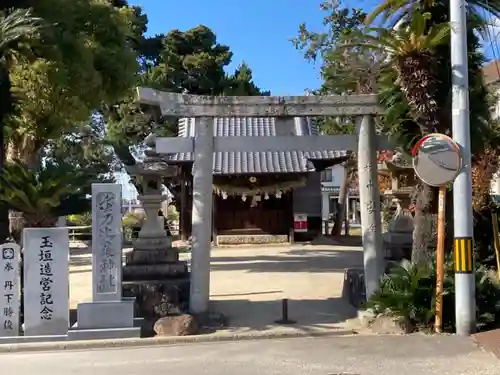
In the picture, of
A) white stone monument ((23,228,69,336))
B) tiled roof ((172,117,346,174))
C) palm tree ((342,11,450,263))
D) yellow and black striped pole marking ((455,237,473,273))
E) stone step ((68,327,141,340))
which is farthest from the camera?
tiled roof ((172,117,346,174))

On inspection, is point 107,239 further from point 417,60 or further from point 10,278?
point 417,60

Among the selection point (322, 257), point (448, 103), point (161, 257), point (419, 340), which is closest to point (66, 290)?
point (161, 257)

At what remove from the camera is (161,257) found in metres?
11.8

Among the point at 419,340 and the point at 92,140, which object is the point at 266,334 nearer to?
the point at 419,340

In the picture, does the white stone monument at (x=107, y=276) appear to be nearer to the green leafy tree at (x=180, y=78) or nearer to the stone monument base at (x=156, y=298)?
the stone monument base at (x=156, y=298)

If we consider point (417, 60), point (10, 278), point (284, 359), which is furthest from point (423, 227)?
point (10, 278)

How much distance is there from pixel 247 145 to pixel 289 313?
3280 millimetres

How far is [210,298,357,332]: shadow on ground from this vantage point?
10.1 meters

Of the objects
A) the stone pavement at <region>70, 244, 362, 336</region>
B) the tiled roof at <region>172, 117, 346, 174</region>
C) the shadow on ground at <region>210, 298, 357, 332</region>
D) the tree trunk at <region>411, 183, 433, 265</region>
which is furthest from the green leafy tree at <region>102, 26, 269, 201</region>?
the tree trunk at <region>411, 183, 433, 265</region>

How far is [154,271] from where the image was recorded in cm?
1152

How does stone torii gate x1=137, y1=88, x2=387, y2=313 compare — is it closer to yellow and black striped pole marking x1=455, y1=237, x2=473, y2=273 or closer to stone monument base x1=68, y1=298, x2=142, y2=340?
stone monument base x1=68, y1=298, x2=142, y2=340

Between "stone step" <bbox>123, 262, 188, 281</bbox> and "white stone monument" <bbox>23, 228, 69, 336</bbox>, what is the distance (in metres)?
2.02

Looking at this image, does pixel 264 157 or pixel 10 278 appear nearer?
pixel 10 278

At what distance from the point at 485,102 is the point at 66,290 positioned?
26.0 feet
